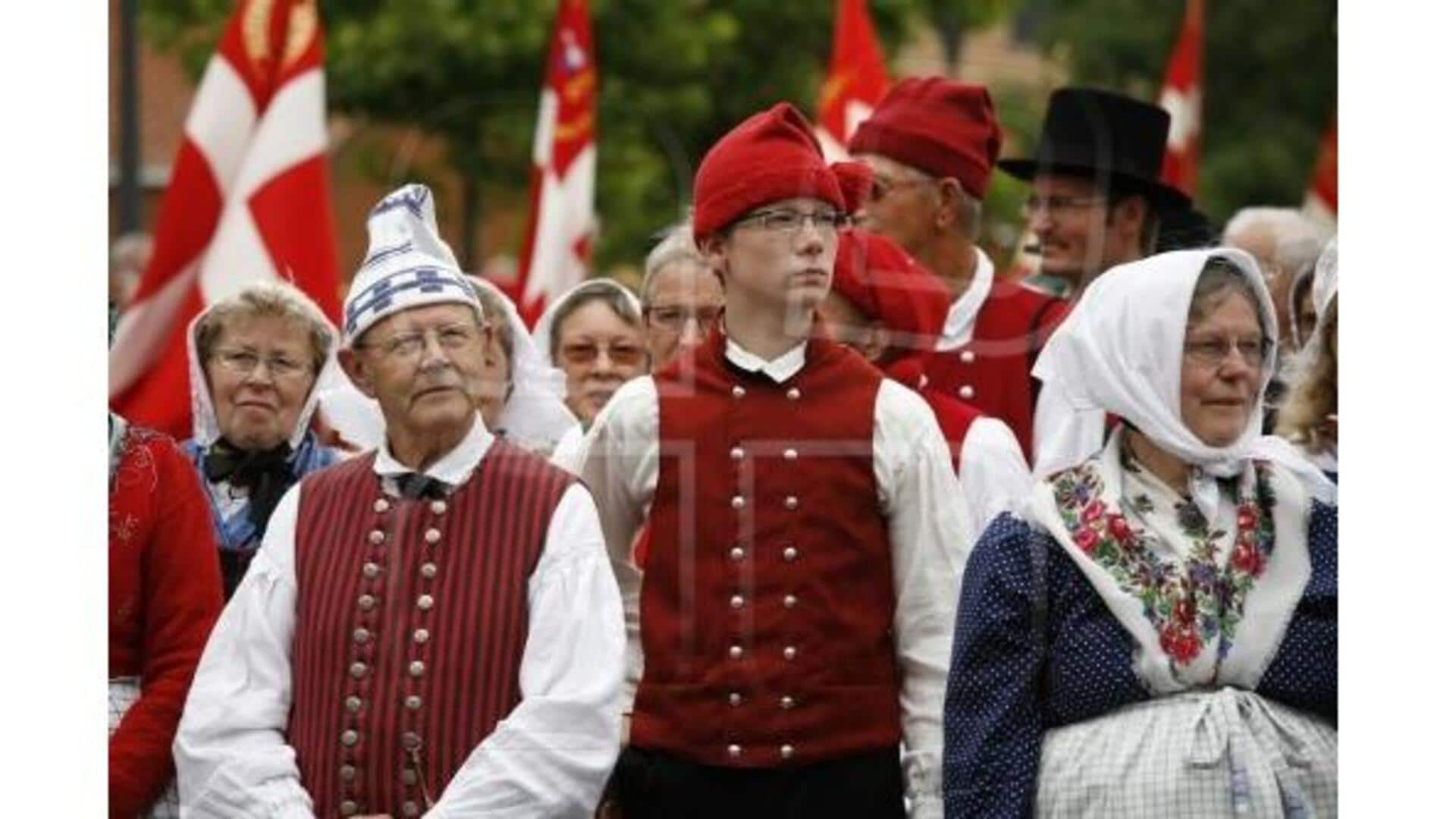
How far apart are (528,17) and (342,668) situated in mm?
8014

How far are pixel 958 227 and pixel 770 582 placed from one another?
1716 mm

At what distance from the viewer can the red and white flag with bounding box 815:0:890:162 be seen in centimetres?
911

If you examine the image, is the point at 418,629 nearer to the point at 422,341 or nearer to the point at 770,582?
the point at 422,341

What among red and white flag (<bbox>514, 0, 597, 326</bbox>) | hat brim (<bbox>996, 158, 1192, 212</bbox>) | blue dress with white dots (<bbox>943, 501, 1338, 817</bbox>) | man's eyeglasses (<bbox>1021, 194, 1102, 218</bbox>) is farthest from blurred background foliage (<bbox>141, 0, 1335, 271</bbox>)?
blue dress with white dots (<bbox>943, 501, 1338, 817</bbox>)

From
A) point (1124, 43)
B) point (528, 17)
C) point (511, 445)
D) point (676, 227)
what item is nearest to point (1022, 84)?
point (528, 17)

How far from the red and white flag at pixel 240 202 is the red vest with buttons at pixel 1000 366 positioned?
1.58m

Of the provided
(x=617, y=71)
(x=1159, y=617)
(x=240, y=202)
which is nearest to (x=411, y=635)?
(x=1159, y=617)

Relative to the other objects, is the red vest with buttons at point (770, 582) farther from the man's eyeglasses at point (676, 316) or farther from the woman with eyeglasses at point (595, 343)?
the woman with eyeglasses at point (595, 343)

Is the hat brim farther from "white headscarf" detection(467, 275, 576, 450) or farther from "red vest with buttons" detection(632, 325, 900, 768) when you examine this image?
"red vest with buttons" detection(632, 325, 900, 768)

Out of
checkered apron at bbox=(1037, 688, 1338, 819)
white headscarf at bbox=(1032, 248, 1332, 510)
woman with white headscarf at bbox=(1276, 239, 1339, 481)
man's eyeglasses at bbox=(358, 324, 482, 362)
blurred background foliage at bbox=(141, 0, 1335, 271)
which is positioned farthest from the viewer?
blurred background foliage at bbox=(141, 0, 1335, 271)

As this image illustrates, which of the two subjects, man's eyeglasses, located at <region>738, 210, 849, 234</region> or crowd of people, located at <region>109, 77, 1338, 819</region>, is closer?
crowd of people, located at <region>109, 77, 1338, 819</region>

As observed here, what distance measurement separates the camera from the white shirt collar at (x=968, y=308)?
654 centimetres

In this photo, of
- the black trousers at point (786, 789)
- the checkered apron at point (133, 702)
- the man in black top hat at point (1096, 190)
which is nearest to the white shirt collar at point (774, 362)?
the black trousers at point (786, 789)

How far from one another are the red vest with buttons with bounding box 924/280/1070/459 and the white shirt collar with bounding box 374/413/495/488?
1.51m
